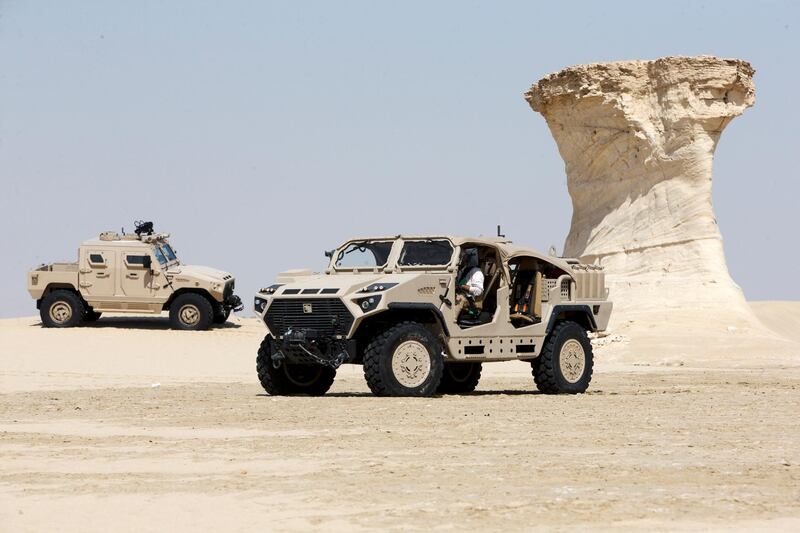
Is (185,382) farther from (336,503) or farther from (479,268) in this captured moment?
(336,503)

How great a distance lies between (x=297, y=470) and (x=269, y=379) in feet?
22.7

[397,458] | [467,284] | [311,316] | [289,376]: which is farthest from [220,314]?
[397,458]

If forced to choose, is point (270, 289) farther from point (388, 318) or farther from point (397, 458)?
point (397, 458)

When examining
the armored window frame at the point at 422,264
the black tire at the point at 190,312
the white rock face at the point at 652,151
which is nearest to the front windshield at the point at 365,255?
the armored window frame at the point at 422,264

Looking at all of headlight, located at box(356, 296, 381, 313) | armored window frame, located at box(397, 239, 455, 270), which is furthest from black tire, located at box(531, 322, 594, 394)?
headlight, located at box(356, 296, 381, 313)

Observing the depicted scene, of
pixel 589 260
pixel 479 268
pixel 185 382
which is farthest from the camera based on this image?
pixel 589 260

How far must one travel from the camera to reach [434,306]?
15.9 meters

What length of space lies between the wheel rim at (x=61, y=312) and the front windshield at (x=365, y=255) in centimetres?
1422

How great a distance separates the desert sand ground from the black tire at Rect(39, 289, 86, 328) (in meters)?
10.00

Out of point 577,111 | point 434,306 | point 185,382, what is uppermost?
point 577,111

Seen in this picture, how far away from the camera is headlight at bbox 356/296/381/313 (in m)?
15.3

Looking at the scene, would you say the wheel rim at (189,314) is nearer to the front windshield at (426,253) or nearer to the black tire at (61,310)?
the black tire at (61,310)

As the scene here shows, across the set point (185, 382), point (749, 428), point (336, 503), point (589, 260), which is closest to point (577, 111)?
point (589, 260)

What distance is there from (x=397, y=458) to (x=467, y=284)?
257 inches
